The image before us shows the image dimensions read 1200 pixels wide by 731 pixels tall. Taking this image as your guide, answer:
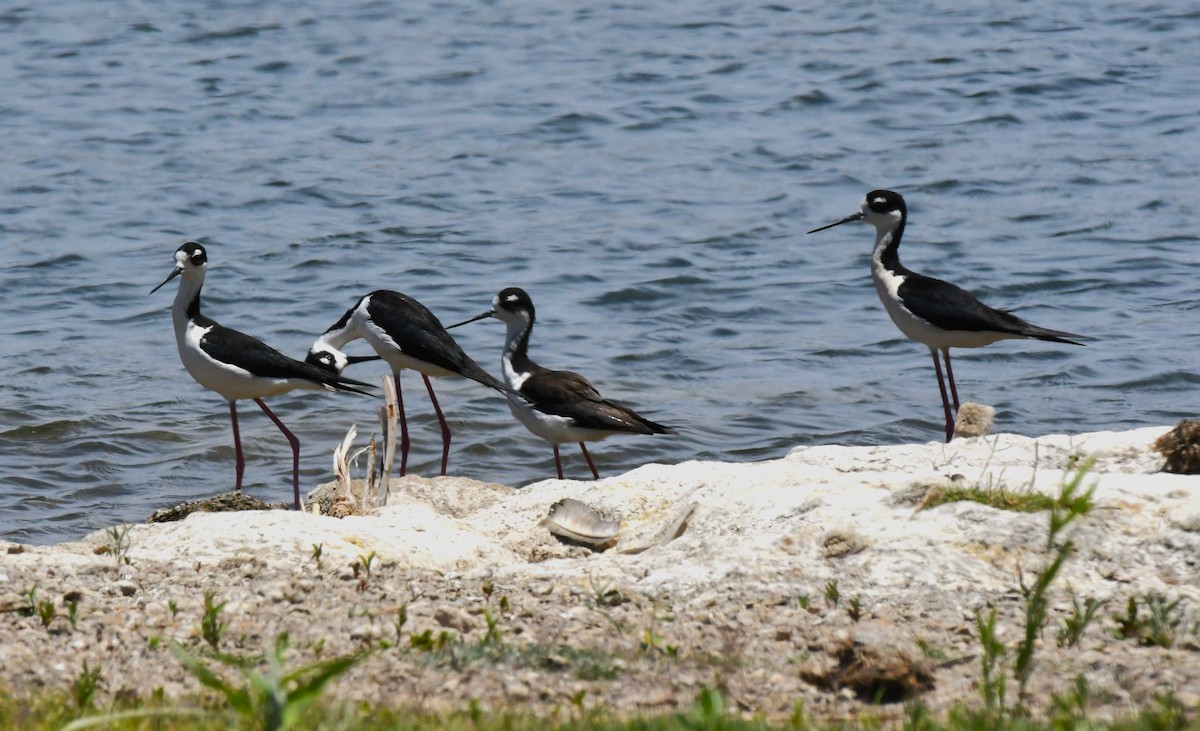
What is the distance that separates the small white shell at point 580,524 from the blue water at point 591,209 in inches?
149

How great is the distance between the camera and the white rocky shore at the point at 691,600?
5059 millimetres

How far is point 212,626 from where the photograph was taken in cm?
555

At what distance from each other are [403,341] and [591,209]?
6.89m

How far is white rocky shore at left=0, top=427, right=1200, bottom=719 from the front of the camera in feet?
16.6

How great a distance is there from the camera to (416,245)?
16781 mm

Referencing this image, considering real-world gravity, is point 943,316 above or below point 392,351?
above

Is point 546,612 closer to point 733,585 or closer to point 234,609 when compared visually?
point 733,585

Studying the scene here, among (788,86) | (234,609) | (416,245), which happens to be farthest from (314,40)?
(234,609)

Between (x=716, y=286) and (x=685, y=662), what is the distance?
10.6 metres

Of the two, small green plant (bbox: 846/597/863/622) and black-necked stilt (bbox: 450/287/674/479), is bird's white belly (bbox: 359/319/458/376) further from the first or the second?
small green plant (bbox: 846/597/863/622)

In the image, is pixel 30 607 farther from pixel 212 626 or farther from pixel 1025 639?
pixel 1025 639

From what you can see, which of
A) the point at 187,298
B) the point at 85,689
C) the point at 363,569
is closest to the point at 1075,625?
the point at 363,569

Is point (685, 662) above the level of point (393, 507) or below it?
above

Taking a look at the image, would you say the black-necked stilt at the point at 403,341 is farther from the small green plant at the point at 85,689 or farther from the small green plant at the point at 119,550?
the small green plant at the point at 85,689
